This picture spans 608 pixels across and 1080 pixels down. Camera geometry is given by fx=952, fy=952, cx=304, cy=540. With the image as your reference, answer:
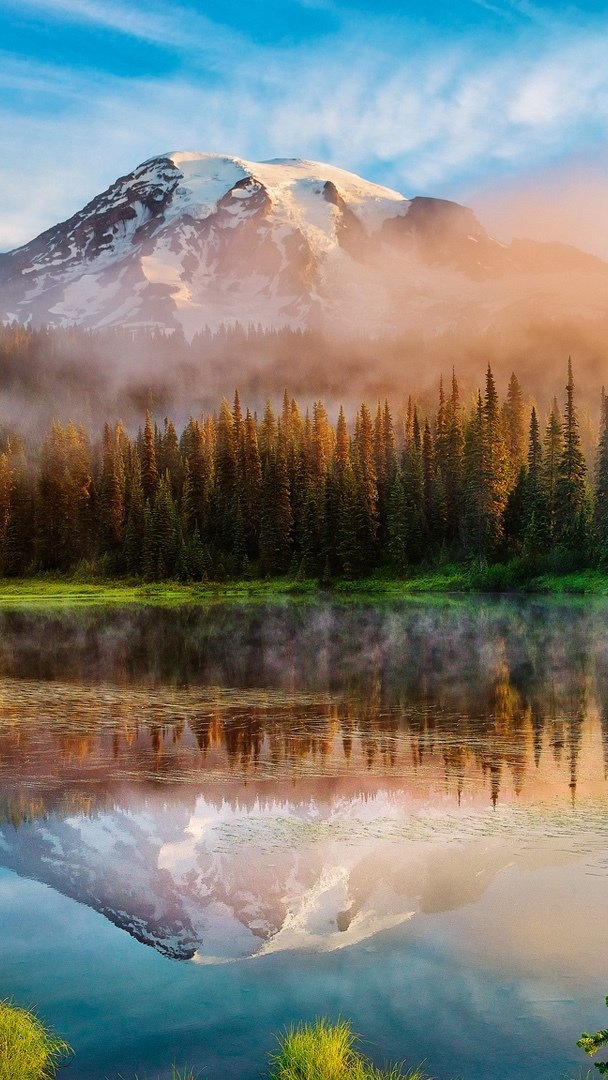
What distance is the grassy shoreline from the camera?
80.9m

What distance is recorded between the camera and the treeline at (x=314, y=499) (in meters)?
91.0

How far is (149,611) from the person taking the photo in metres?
76.2

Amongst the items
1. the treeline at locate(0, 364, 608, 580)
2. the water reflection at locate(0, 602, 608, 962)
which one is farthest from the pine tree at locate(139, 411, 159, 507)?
the water reflection at locate(0, 602, 608, 962)

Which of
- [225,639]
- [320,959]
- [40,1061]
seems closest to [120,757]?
[320,959]

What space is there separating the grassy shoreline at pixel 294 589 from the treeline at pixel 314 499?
2.18 meters

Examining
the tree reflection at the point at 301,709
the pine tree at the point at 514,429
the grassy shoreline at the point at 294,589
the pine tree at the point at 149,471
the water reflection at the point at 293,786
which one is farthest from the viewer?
the pine tree at the point at 149,471

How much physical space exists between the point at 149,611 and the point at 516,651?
40473 millimetres

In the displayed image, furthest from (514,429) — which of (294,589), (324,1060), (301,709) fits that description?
(324,1060)

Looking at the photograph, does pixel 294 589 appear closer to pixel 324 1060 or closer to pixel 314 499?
pixel 314 499

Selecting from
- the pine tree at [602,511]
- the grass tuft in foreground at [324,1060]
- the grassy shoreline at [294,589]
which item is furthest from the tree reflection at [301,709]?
the pine tree at [602,511]

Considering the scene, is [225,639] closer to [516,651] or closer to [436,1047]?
[516,651]

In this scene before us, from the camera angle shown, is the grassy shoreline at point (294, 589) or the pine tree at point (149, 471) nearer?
the grassy shoreline at point (294, 589)

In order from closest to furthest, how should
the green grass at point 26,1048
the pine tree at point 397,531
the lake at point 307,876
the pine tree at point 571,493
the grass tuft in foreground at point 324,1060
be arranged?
the grass tuft in foreground at point 324,1060 → the green grass at point 26,1048 → the lake at point 307,876 → the pine tree at point 571,493 → the pine tree at point 397,531

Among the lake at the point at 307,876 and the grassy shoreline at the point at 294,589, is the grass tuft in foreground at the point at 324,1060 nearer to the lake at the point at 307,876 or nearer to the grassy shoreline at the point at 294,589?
the lake at the point at 307,876
